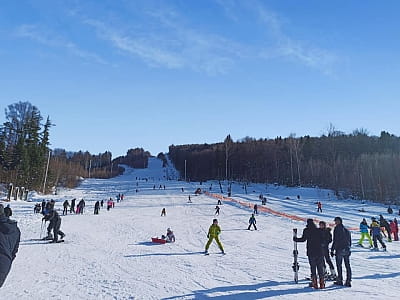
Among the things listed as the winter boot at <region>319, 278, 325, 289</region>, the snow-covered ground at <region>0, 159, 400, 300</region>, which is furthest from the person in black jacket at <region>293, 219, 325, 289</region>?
the snow-covered ground at <region>0, 159, 400, 300</region>

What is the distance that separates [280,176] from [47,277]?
85.6 m

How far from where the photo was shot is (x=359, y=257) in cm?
1438

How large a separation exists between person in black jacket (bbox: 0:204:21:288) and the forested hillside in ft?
214

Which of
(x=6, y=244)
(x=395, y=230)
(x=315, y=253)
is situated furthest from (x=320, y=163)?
(x=6, y=244)

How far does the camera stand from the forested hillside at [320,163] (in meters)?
68.4

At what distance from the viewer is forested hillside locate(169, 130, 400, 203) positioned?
2692 inches

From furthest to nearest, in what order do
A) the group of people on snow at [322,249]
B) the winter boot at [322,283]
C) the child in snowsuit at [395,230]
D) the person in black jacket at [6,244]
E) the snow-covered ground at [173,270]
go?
the child in snowsuit at [395,230] < the group of people on snow at [322,249] < the winter boot at [322,283] < the snow-covered ground at [173,270] < the person in black jacket at [6,244]

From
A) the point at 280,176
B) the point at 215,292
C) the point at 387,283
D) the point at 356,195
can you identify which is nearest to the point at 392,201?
the point at 356,195

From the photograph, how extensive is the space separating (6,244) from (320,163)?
280ft

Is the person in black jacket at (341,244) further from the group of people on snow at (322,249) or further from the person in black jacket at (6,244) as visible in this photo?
the person in black jacket at (6,244)

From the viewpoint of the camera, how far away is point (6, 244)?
4.55 meters

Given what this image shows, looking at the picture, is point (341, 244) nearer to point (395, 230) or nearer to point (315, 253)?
point (315, 253)

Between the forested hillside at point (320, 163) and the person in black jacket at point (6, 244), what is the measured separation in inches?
2566

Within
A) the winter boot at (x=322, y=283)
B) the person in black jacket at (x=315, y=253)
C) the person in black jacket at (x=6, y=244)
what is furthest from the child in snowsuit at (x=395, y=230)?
the person in black jacket at (x=6, y=244)
